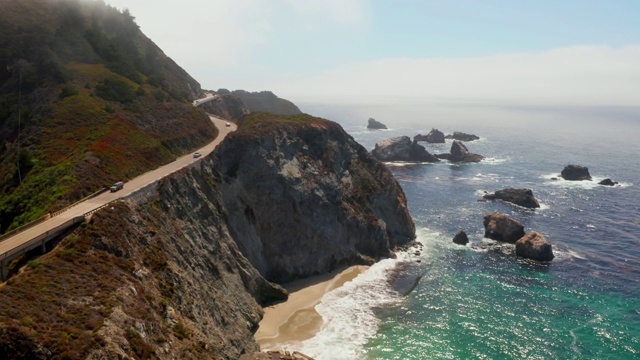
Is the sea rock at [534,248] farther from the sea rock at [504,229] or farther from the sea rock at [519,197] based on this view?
the sea rock at [519,197]

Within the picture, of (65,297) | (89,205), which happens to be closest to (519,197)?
(89,205)

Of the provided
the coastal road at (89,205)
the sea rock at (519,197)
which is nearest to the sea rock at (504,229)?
the sea rock at (519,197)

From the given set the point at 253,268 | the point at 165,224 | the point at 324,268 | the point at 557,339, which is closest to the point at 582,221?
the point at 557,339

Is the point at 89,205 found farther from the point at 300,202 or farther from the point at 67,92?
the point at 67,92

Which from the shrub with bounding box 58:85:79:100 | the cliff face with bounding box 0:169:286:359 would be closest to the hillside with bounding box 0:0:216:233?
the shrub with bounding box 58:85:79:100

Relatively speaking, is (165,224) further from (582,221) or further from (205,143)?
(582,221)

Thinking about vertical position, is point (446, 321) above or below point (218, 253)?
below
